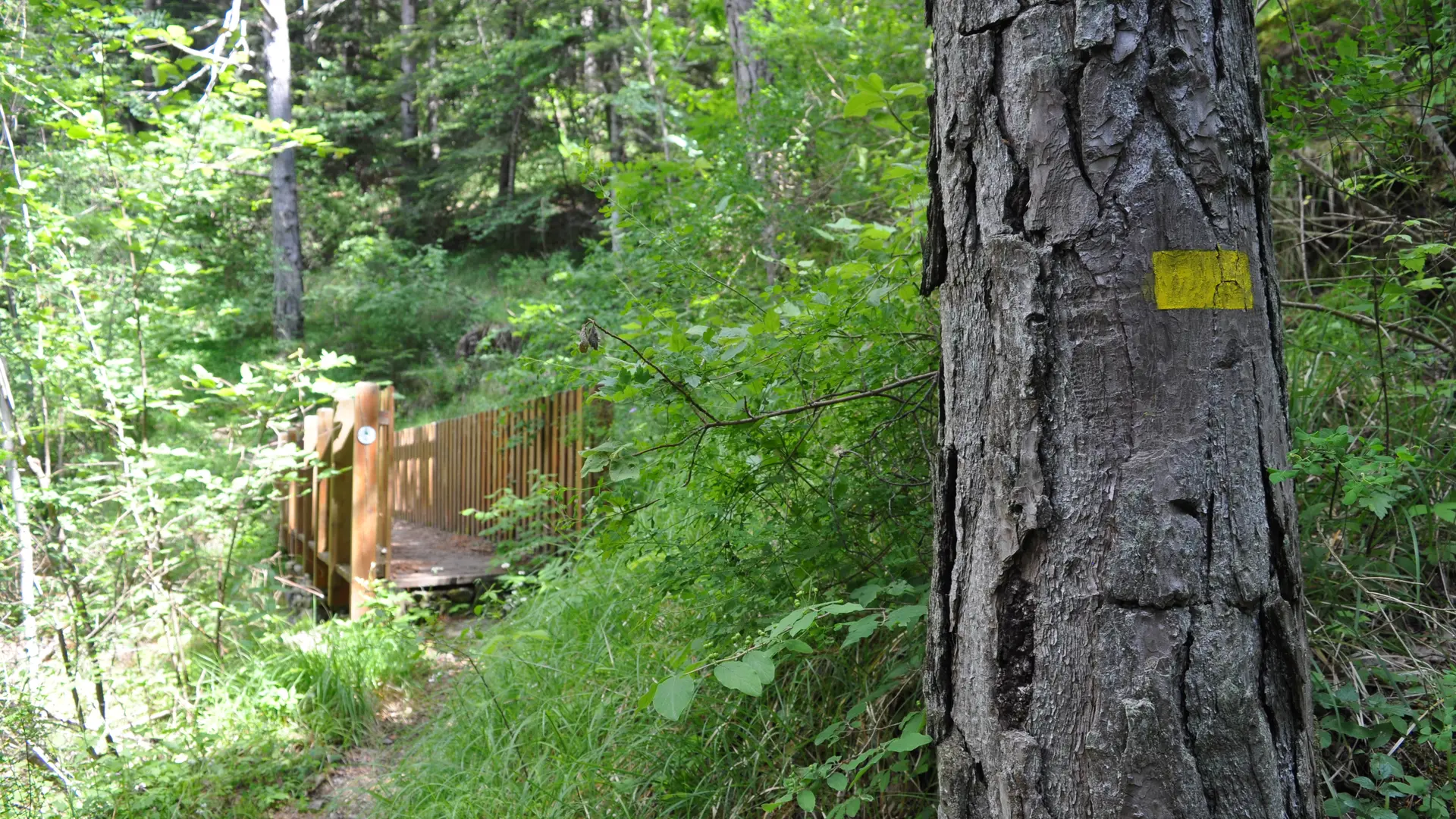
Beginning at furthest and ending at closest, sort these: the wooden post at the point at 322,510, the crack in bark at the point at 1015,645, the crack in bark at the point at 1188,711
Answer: the wooden post at the point at 322,510 < the crack in bark at the point at 1015,645 < the crack in bark at the point at 1188,711

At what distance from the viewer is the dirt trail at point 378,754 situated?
398 cm

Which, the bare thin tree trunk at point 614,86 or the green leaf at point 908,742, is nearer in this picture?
the green leaf at point 908,742

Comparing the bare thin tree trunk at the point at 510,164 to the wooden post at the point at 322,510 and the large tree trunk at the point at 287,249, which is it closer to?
the large tree trunk at the point at 287,249

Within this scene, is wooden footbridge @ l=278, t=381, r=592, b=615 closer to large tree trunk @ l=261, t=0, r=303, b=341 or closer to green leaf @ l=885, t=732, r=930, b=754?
green leaf @ l=885, t=732, r=930, b=754

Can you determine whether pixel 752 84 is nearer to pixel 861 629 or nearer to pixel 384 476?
pixel 384 476

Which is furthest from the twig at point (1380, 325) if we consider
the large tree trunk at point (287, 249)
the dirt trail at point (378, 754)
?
the large tree trunk at point (287, 249)

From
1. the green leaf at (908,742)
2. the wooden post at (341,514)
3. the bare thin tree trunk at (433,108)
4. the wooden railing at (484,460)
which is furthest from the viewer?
the bare thin tree trunk at (433,108)

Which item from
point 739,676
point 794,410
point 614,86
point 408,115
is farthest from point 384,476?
point 408,115

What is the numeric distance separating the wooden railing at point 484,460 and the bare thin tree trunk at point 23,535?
239cm

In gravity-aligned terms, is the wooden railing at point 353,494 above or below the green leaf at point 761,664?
below

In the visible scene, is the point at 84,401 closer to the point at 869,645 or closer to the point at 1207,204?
the point at 869,645

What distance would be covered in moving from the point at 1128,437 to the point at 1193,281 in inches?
9.2

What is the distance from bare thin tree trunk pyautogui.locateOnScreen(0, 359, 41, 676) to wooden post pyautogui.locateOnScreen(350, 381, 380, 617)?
1.85 metres

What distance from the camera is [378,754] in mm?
4516
